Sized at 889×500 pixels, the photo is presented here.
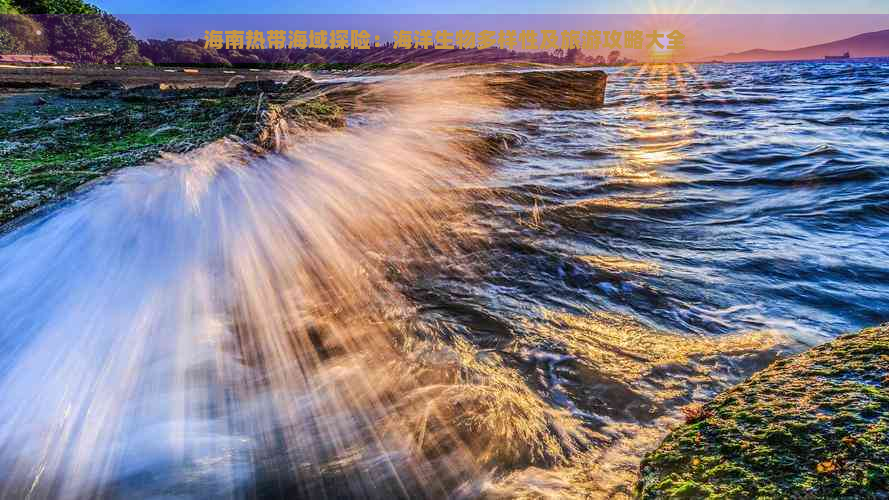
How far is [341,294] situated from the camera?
10.3 ft

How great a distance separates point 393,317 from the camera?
112 inches

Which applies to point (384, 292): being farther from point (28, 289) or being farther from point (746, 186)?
point (746, 186)

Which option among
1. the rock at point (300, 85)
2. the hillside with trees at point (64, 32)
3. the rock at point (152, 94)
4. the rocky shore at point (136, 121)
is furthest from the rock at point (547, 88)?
the hillside with trees at point (64, 32)

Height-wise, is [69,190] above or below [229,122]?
below

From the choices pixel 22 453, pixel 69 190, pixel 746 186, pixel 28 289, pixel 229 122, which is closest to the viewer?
pixel 22 453

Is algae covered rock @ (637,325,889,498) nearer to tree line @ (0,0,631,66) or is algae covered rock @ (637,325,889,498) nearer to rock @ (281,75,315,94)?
rock @ (281,75,315,94)

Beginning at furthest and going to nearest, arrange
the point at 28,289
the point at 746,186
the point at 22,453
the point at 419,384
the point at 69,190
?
1. the point at 746,186
2. the point at 69,190
3. the point at 28,289
4. the point at 419,384
5. the point at 22,453

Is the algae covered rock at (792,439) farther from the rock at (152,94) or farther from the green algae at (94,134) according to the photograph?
the rock at (152,94)

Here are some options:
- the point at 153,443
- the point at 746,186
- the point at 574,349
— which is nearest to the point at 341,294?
the point at 153,443

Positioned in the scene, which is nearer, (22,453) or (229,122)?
(22,453)

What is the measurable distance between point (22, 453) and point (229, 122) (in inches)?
246

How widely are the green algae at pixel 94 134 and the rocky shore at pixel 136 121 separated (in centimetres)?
1

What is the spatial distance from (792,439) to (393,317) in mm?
2096

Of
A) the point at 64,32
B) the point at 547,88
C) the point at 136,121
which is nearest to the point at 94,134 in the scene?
the point at 136,121
